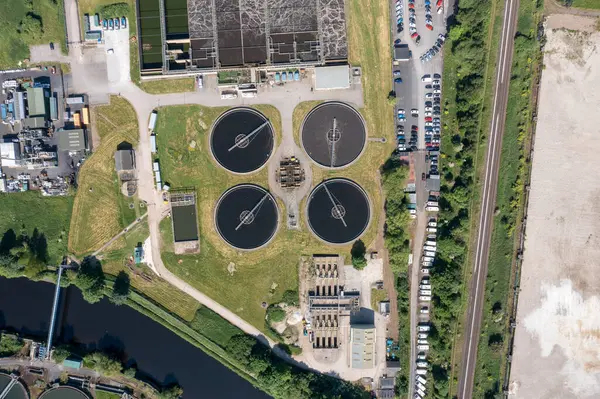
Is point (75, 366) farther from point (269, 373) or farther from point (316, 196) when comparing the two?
point (316, 196)

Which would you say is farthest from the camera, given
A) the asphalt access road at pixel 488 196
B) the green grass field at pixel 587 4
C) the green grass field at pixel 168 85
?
the green grass field at pixel 168 85

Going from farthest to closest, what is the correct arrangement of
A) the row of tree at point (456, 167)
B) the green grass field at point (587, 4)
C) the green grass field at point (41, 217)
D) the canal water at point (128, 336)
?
the canal water at point (128, 336) < the green grass field at point (41, 217) < the green grass field at point (587, 4) < the row of tree at point (456, 167)

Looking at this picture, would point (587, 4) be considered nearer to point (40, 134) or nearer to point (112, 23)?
point (112, 23)

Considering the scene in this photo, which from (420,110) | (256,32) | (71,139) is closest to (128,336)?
(71,139)

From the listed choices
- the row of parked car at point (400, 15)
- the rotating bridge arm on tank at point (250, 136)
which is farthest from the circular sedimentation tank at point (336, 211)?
the row of parked car at point (400, 15)

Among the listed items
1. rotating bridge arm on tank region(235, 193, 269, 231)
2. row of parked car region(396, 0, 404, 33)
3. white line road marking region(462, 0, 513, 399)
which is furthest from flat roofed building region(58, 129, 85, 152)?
white line road marking region(462, 0, 513, 399)

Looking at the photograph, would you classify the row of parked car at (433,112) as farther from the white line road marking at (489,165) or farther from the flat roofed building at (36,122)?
the flat roofed building at (36,122)
